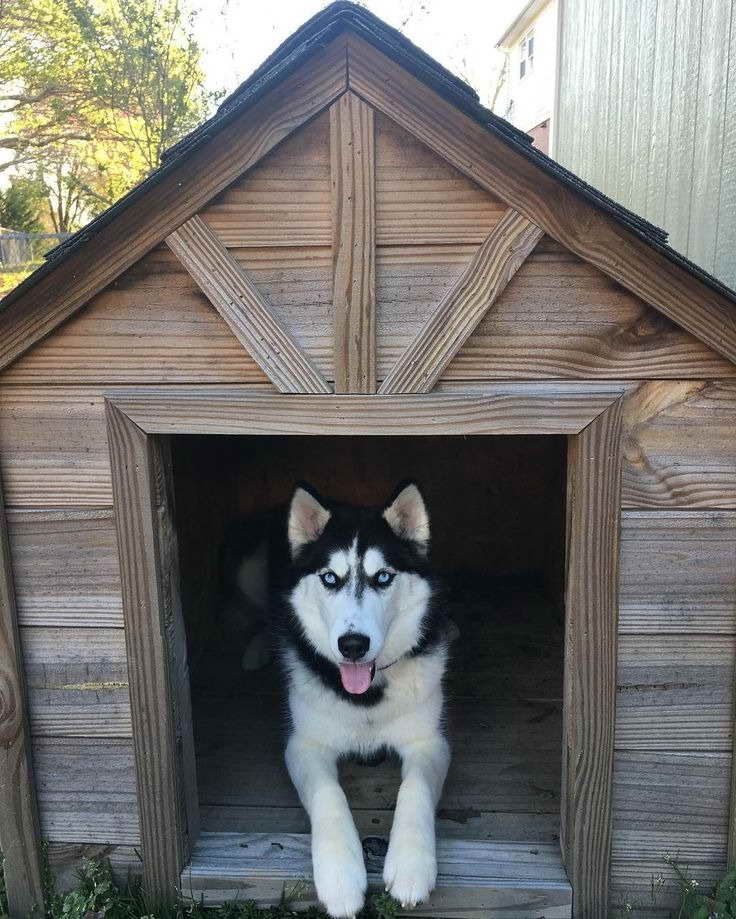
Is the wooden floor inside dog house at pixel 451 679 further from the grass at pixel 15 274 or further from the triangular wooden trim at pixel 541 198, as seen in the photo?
the grass at pixel 15 274

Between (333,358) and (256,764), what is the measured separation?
1.83m

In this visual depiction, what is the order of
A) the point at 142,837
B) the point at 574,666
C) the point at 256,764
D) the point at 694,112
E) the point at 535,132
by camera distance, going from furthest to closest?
the point at 535,132 → the point at 694,112 → the point at 256,764 → the point at 142,837 → the point at 574,666

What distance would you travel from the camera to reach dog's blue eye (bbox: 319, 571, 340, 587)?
2660 millimetres

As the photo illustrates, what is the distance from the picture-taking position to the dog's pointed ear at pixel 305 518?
2873 millimetres

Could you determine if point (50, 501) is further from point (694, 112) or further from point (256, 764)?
point (694, 112)

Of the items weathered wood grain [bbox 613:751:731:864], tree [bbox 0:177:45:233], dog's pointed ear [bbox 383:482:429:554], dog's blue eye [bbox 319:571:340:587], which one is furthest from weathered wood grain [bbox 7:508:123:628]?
tree [bbox 0:177:45:233]

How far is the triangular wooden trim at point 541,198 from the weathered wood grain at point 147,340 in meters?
0.74

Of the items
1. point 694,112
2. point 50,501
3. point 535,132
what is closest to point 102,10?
point 535,132

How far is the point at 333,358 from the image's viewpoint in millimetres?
2158

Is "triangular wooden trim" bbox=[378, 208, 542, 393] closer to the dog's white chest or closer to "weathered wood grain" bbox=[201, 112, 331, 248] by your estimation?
"weathered wood grain" bbox=[201, 112, 331, 248]

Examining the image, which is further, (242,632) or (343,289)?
(242,632)

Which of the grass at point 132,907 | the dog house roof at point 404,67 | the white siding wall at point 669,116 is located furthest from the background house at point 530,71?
the grass at point 132,907

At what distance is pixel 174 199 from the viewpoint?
209 centimetres

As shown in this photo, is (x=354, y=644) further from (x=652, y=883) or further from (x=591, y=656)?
(x=652, y=883)
